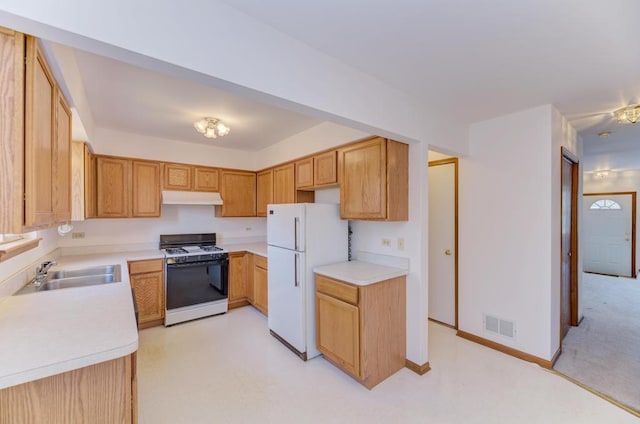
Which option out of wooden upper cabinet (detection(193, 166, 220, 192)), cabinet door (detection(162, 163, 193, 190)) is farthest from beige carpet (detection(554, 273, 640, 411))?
cabinet door (detection(162, 163, 193, 190))

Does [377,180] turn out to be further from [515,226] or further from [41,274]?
[41,274]

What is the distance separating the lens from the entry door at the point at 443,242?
3363 millimetres

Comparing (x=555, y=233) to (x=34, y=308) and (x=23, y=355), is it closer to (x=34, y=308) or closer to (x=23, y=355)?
(x=23, y=355)

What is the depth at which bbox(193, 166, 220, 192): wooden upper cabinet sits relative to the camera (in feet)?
13.1

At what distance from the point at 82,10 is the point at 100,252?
3508 mm

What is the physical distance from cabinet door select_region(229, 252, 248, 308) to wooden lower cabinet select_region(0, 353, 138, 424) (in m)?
2.68

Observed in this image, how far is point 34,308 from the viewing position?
5.08 ft

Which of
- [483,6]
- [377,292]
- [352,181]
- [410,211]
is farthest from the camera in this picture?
[352,181]

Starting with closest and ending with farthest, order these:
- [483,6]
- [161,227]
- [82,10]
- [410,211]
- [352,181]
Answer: [82,10] → [483,6] → [410,211] → [352,181] → [161,227]

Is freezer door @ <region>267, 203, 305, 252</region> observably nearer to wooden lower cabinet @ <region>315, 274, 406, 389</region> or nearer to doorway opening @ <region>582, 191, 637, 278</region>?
wooden lower cabinet @ <region>315, 274, 406, 389</region>

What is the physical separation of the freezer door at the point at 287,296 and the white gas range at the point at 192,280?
952mm

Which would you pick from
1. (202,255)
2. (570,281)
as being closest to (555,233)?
(570,281)

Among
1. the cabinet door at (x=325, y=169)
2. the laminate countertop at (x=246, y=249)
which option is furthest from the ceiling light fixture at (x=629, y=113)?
the laminate countertop at (x=246, y=249)

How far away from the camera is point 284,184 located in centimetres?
382
